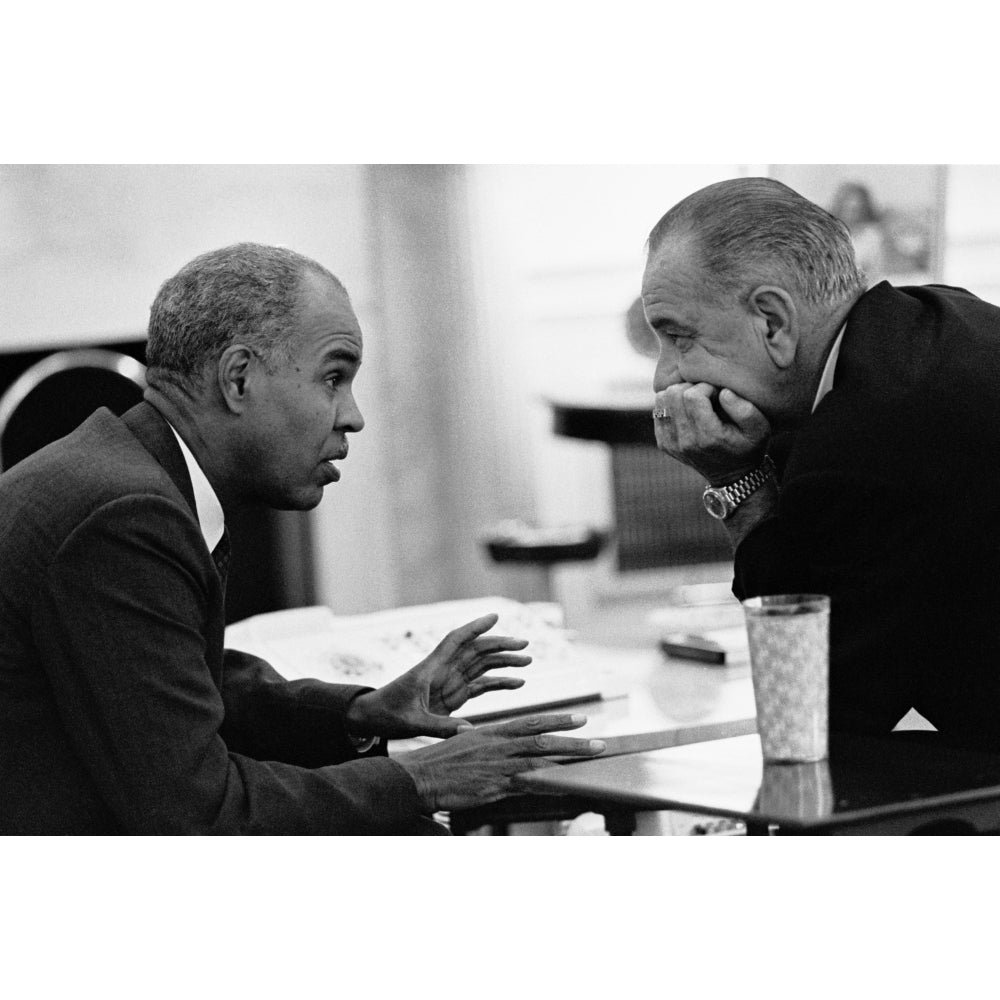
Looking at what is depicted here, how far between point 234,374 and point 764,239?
0.62 meters

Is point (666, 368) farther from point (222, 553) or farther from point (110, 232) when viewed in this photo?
point (110, 232)

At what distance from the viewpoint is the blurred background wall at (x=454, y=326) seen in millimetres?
5293

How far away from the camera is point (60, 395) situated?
4672 millimetres

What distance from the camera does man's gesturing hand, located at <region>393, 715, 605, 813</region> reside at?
1485 millimetres

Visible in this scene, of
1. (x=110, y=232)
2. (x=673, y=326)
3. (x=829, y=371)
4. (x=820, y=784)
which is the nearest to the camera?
(x=820, y=784)

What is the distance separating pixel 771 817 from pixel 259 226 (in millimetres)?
4472

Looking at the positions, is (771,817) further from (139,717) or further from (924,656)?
(139,717)

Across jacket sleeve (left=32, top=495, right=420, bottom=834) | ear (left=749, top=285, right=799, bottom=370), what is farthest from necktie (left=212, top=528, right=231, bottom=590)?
ear (left=749, top=285, right=799, bottom=370)

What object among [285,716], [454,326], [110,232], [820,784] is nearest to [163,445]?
[285,716]

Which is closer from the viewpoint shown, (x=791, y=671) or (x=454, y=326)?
(x=791, y=671)

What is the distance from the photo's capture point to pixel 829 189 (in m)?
4.64

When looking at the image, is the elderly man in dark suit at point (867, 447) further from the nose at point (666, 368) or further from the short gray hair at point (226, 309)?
the short gray hair at point (226, 309)

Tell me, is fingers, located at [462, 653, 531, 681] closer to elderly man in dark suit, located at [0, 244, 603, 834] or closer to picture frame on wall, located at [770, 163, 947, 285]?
elderly man in dark suit, located at [0, 244, 603, 834]
